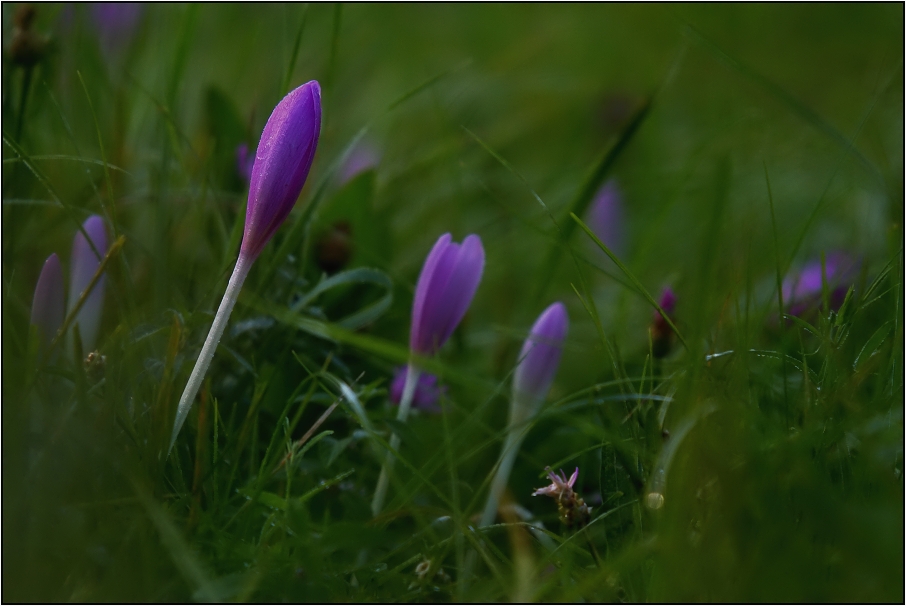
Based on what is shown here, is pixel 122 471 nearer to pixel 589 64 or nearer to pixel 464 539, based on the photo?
pixel 464 539

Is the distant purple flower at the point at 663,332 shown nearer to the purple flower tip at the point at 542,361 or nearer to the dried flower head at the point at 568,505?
the purple flower tip at the point at 542,361

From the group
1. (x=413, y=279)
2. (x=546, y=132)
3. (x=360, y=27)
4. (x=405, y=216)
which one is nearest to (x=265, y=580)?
(x=413, y=279)

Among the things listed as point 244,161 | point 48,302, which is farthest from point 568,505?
point 244,161

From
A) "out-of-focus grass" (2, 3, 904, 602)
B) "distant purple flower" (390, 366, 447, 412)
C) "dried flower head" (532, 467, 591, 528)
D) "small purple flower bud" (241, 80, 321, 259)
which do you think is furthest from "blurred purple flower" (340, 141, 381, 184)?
"dried flower head" (532, 467, 591, 528)

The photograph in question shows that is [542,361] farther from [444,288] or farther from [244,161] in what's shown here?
[244,161]

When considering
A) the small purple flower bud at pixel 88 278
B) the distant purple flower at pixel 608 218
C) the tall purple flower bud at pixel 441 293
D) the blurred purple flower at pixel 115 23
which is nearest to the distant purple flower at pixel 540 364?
the tall purple flower bud at pixel 441 293

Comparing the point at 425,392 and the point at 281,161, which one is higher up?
the point at 281,161
